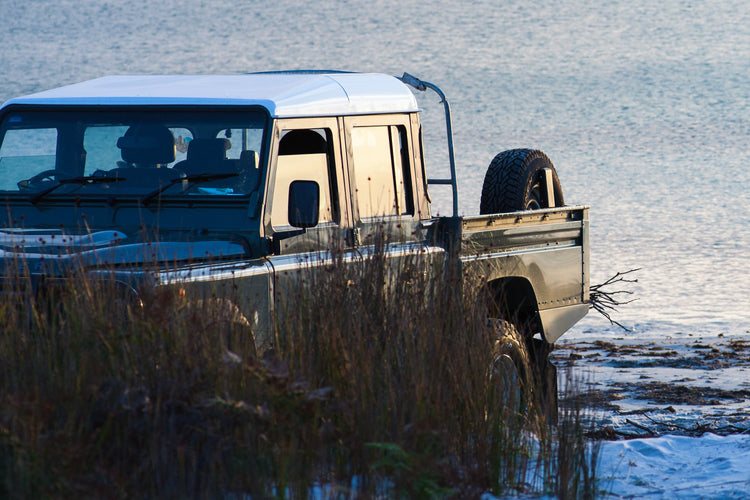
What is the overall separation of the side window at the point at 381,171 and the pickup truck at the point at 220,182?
0.01 metres

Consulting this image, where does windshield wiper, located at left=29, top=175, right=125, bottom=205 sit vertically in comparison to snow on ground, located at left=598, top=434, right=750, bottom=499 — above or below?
above

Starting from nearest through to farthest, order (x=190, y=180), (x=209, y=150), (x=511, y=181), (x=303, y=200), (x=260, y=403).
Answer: (x=260, y=403)
(x=303, y=200)
(x=190, y=180)
(x=209, y=150)
(x=511, y=181)

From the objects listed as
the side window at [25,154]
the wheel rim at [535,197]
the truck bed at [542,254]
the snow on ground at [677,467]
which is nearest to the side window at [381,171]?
the truck bed at [542,254]

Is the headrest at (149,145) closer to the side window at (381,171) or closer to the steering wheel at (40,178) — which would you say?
the steering wheel at (40,178)

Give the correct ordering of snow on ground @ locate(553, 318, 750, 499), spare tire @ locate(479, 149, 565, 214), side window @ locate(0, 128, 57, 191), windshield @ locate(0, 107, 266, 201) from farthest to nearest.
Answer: spare tire @ locate(479, 149, 565, 214) < side window @ locate(0, 128, 57, 191) < windshield @ locate(0, 107, 266, 201) < snow on ground @ locate(553, 318, 750, 499)

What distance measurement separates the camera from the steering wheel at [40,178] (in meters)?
6.53

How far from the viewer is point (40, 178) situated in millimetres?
6594

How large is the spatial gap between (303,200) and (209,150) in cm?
77

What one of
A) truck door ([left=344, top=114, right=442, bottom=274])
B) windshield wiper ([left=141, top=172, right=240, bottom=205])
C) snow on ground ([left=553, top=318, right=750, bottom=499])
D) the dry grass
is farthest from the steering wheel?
snow on ground ([left=553, top=318, right=750, bottom=499])

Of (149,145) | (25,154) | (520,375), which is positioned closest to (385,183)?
(149,145)

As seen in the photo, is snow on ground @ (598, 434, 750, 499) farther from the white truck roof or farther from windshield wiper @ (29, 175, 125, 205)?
windshield wiper @ (29, 175, 125, 205)

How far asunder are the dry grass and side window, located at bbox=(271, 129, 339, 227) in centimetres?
61

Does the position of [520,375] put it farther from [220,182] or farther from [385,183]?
[220,182]

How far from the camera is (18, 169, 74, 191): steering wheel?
653 cm
